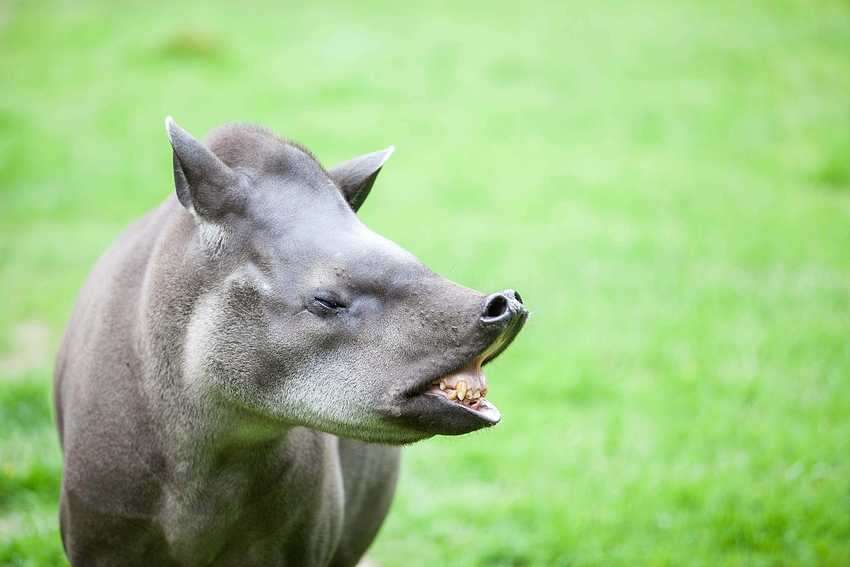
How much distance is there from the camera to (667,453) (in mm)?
5379

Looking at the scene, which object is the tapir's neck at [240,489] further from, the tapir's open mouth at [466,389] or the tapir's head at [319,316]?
the tapir's open mouth at [466,389]

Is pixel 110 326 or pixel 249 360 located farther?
pixel 110 326

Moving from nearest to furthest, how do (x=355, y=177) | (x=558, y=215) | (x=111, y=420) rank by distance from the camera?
(x=111, y=420) → (x=355, y=177) → (x=558, y=215)

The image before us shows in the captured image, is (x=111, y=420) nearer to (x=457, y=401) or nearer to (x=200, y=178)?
(x=200, y=178)

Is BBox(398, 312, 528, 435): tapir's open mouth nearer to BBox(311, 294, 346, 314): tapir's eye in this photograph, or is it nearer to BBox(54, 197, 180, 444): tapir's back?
BBox(311, 294, 346, 314): tapir's eye

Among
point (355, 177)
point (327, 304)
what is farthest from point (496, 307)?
point (355, 177)

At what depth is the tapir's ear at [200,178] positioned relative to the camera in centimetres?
251

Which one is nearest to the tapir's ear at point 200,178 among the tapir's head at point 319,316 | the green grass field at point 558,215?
the tapir's head at point 319,316

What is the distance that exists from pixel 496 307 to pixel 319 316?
1.77 ft

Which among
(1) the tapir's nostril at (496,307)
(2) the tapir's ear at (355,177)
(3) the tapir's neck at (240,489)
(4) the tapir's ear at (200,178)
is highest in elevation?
(2) the tapir's ear at (355,177)

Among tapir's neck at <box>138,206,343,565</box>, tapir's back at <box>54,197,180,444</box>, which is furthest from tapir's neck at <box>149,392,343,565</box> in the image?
tapir's back at <box>54,197,180,444</box>

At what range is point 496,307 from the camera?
2.29 metres

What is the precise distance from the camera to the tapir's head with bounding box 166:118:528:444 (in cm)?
236

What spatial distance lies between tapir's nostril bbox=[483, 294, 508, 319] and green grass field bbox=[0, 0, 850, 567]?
265 cm
